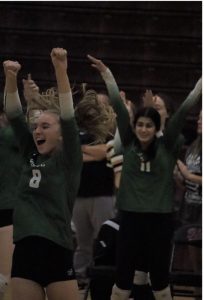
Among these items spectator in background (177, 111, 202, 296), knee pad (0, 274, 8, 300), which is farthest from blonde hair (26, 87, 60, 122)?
spectator in background (177, 111, 202, 296)

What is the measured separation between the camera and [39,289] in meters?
4.38

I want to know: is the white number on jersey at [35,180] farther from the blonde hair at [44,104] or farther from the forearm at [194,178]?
the forearm at [194,178]

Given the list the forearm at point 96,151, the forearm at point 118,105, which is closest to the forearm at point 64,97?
the forearm at point 118,105

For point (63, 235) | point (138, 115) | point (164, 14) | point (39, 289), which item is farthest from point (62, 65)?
point (164, 14)

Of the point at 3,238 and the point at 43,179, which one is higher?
the point at 43,179

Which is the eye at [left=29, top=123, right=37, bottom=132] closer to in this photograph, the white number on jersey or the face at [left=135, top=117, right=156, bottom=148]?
the white number on jersey

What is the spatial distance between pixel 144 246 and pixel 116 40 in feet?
20.1

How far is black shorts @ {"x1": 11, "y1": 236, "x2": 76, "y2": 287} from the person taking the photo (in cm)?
439

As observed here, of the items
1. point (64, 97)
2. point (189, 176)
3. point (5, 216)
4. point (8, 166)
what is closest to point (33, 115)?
point (64, 97)

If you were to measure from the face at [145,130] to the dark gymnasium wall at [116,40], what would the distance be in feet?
17.7

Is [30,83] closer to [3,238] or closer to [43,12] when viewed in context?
[3,238]

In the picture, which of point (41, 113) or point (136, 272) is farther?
point (136, 272)

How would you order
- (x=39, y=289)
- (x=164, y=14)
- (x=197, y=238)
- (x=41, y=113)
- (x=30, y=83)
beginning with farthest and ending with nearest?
(x=164, y=14)
(x=197, y=238)
(x=30, y=83)
(x=41, y=113)
(x=39, y=289)

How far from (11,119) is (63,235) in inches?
28.2
